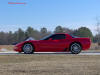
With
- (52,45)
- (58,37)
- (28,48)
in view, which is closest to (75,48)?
(58,37)

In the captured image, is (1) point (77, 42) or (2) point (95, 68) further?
(1) point (77, 42)

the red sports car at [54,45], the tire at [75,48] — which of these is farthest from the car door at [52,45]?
the tire at [75,48]

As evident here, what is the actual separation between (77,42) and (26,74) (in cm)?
653

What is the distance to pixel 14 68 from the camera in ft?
30.0

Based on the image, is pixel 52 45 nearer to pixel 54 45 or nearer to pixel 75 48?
pixel 54 45

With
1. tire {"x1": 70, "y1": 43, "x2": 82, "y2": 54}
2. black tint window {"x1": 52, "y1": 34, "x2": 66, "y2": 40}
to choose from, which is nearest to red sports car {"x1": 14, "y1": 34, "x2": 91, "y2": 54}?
tire {"x1": 70, "y1": 43, "x2": 82, "y2": 54}

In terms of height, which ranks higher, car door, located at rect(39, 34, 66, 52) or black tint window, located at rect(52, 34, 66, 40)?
black tint window, located at rect(52, 34, 66, 40)

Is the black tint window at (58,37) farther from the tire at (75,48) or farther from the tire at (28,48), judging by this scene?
the tire at (28,48)

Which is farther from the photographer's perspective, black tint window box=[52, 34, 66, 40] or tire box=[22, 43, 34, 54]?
black tint window box=[52, 34, 66, 40]

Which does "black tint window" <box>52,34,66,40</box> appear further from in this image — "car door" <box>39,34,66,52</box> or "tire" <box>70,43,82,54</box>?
"tire" <box>70,43,82,54</box>

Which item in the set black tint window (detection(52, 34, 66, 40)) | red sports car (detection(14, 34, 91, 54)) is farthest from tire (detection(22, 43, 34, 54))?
black tint window (detection(52, 34, 66, 40))

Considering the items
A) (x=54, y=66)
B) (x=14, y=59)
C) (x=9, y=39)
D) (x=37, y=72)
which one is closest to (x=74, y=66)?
(x=54, y=66)

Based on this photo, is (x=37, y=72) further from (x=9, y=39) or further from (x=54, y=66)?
(x=9, y=39)

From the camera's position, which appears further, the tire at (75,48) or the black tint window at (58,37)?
the black tint window at (58,37)
